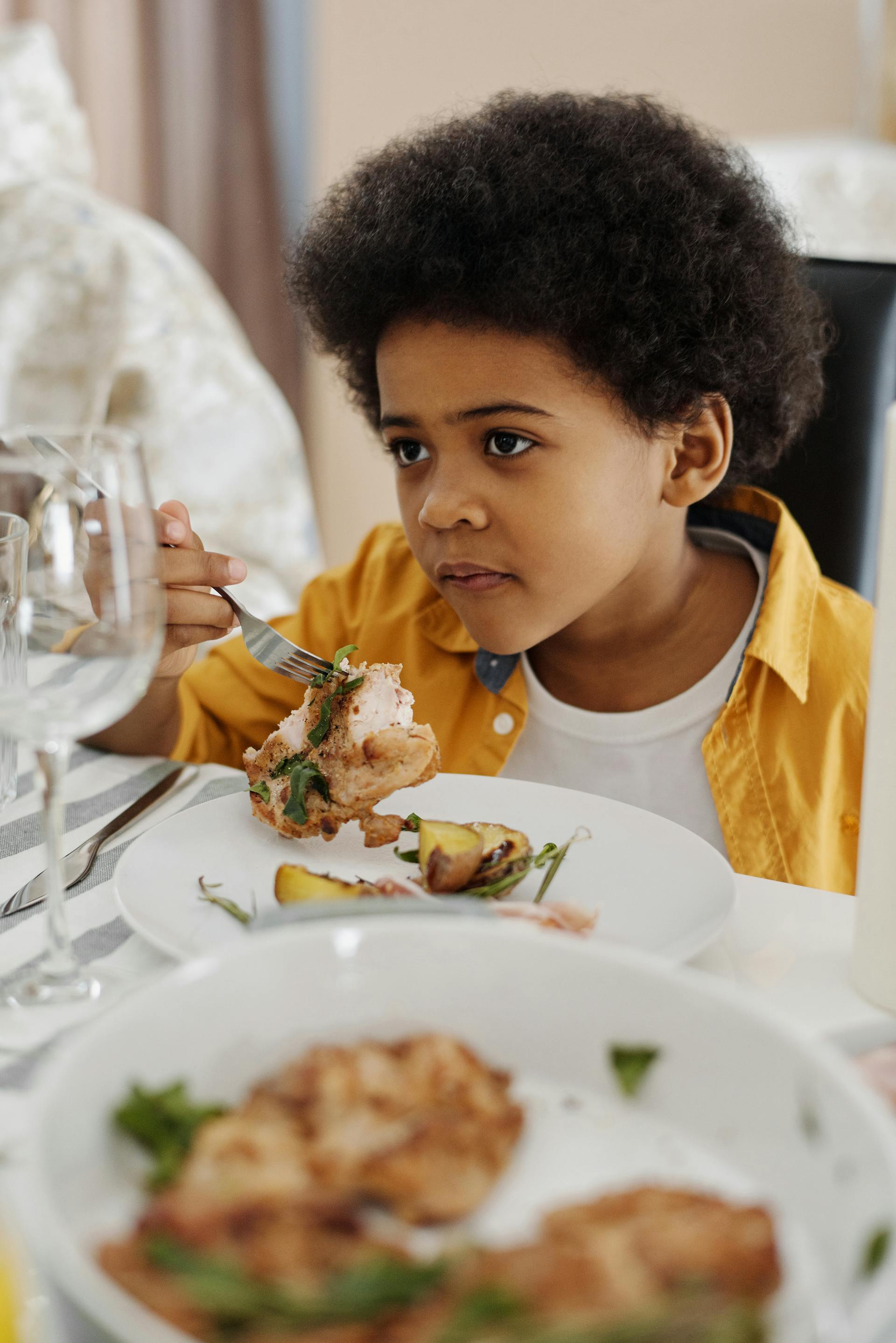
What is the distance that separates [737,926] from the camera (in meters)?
0.62

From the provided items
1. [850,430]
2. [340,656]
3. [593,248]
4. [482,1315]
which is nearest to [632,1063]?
[482,1315]

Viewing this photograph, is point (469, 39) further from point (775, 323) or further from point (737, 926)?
point (737, 926)

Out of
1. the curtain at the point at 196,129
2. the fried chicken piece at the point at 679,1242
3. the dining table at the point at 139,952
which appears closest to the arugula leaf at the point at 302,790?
the dining table at the point at 139,952

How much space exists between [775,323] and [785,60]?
182cm

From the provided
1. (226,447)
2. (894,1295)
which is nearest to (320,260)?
(226,447)

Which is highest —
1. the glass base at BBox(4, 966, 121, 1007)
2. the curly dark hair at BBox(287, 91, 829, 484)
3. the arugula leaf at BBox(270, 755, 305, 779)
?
the curly dark hair at BBox(287, 91, 829, 484)

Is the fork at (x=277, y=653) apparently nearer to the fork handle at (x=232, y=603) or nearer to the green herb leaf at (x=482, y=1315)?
the fork handle at (x=232, y=603)

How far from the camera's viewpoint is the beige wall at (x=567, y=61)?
Result: 2.60m

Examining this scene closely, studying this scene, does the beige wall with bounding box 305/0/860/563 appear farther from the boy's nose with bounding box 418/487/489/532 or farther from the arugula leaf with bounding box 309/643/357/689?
the arugula leaf with bounding box 309/643/357/689

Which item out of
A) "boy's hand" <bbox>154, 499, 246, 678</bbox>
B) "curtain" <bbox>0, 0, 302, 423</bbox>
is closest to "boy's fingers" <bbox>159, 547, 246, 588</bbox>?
"boy's hand" <bbox>154, 499, 246, 678</bbox>

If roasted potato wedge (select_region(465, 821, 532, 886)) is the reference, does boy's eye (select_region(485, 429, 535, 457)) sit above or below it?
above

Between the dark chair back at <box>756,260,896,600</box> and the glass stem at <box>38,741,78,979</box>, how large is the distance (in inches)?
39.9

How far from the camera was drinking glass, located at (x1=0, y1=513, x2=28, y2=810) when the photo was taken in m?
0.70

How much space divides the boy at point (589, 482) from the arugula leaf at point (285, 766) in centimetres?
23
